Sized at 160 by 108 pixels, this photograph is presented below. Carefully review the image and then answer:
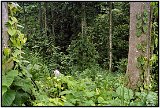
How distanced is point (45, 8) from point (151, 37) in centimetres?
1068

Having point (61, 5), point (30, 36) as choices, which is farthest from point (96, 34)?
point (30, 36)

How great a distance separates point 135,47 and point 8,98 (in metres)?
2.30

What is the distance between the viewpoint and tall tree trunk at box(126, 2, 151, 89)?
4.97 metres

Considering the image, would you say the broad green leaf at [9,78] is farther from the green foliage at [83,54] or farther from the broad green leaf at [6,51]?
the green foliage at [83,54]

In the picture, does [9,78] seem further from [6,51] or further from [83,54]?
[83,54]

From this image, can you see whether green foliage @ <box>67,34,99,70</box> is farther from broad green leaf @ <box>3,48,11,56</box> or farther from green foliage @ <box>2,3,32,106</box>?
broad green leaf @ <box>3,48,11,56</box>

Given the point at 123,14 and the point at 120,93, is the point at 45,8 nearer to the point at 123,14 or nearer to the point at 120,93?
the point at 123,14

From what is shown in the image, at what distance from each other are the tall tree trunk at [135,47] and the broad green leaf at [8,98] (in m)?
2.16

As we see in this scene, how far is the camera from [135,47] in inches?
201

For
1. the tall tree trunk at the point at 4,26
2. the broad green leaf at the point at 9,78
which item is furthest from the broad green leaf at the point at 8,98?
the tall tree trunk at the point at 4,26

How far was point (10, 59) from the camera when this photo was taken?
3820 mm

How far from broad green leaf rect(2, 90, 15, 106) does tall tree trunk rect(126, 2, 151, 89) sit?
2.16 m

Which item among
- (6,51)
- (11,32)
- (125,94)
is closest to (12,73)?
(6,51)

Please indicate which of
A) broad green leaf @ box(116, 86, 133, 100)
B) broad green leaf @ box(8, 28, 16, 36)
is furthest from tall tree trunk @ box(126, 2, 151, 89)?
broad green leaf @ box(8, 28, 16, 36)
